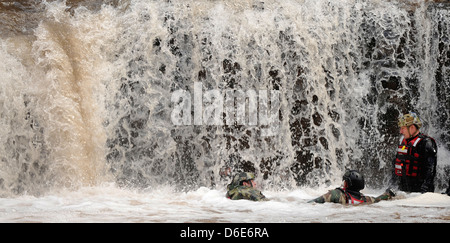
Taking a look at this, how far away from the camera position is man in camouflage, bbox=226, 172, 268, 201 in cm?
589

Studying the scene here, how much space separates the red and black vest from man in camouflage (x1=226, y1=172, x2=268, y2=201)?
159 cm

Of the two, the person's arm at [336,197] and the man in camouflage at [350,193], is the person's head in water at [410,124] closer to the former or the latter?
the man in camouflage at [350,193]

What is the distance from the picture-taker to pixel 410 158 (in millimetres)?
6141

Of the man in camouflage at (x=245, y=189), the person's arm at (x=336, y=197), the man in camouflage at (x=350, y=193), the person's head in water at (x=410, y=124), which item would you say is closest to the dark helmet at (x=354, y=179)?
the man in camouflage at (x=350, y=193)

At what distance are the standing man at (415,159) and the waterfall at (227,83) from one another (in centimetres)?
146

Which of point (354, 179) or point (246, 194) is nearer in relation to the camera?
point (354, 179)

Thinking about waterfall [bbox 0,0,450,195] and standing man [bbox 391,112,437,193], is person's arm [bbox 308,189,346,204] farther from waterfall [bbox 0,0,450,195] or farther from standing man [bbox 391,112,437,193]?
waterfall [bbox 0,0,450,195]

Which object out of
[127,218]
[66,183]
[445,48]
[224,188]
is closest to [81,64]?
[66,183]

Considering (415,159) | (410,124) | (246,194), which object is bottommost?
(246,194)

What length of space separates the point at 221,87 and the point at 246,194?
2266 mm

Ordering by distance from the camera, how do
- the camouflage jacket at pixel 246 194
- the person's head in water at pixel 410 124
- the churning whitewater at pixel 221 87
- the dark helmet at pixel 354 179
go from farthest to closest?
the churning whitewater at pixel 221 87
the person's head in water at pixel 410 124
the camouflage jacket at pixel 246 194
the dark helmet at pixel 354 179

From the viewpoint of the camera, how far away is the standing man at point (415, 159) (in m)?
6.02

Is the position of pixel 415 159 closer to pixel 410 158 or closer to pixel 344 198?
pixel 410 158

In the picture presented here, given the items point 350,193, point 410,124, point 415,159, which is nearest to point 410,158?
point 415,159
